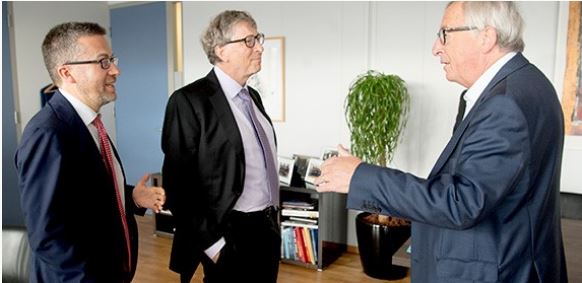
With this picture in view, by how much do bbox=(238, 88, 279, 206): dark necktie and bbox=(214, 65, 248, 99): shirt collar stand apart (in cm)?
4

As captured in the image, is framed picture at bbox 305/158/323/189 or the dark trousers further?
framed picture at bbox 305/158/323/189

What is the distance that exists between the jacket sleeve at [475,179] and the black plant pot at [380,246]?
6.93ft

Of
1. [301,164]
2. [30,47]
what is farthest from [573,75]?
[30,47]

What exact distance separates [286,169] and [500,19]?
2.61 m

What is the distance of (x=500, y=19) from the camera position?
1145mm

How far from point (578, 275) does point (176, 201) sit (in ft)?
4.64

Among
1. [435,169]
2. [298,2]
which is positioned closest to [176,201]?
[435,169]

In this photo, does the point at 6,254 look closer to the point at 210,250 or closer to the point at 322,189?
the point at 210,250

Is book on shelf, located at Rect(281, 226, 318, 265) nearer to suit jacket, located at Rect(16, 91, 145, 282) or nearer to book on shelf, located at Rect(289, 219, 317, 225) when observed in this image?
book on shelf, located at Rect(289, 219, 317, 225)

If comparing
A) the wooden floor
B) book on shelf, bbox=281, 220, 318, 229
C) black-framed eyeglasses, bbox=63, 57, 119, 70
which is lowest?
the wooden floor

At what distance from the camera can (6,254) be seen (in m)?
1.59

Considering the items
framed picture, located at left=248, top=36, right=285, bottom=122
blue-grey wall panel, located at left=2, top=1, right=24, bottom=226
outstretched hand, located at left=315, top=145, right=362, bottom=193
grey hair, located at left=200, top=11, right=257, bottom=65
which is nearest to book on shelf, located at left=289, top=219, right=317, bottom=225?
framed picture, located at left=248, top=36, right=285, bottom=122

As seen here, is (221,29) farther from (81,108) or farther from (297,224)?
(297,224)

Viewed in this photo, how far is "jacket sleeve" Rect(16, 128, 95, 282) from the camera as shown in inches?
48.2
